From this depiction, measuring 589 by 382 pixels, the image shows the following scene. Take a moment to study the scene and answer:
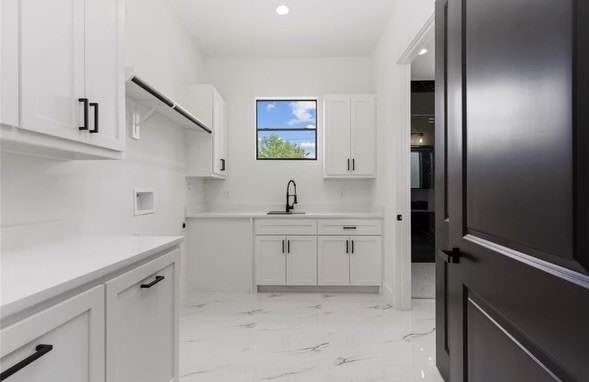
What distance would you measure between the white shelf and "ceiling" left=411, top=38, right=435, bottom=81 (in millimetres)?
2796

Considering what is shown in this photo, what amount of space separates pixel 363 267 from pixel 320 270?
1.55 ft

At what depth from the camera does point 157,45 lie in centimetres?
Answer: 270

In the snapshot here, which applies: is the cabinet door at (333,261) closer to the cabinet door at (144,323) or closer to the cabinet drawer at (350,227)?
the cabinet drawer at (350,227)

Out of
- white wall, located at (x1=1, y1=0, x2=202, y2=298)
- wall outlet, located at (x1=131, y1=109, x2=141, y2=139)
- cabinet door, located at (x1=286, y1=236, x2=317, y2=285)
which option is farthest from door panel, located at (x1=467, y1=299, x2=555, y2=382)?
cabinet door, located at (x1=286, y1=236, x2=317, y2=285)

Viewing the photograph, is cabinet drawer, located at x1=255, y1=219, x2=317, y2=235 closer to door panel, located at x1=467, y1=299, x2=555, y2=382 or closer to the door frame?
the door frame

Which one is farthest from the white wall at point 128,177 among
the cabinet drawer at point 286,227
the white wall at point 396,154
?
the white wall at point 396,154

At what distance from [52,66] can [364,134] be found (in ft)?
10.3

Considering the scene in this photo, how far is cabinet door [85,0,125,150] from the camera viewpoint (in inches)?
49.0

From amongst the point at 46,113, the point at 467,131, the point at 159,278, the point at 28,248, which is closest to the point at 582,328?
the point at 467,131

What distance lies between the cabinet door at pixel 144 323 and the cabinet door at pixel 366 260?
227 centimetres

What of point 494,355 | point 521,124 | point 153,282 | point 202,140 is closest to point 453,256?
point 494,355

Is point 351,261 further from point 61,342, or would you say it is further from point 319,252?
point 61,342

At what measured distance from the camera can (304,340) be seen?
2336 millimetres

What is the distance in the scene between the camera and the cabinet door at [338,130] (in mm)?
3713
